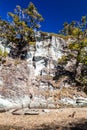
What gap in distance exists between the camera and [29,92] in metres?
44.8

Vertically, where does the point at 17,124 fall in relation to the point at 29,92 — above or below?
below

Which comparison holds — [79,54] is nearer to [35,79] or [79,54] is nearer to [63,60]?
[63,60]

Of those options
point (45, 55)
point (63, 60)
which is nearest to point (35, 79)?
point (45, 55)

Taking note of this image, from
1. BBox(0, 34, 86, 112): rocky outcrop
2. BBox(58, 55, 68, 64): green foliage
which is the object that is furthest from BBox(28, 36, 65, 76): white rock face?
BBox(58, 55, 68, 64): green foliage

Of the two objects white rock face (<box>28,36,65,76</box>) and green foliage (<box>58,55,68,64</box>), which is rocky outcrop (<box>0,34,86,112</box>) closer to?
white rock face (<box>28,36,65,76</box>)

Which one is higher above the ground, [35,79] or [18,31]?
[18,31]

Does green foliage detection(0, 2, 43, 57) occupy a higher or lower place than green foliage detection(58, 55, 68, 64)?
higher

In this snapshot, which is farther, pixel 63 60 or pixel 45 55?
pixel 45 55

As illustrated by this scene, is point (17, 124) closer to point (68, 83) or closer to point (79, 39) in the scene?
point (68, 83)

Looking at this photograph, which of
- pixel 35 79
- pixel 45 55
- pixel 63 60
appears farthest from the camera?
pixel 45 55

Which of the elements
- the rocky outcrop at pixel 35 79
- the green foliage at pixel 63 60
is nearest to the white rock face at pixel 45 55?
the rocky outcrop at pixel 35 79

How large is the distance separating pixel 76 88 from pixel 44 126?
2694 cm

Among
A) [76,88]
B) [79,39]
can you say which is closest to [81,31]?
[79,39]

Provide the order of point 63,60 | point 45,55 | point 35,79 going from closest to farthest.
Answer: point 35,79 → point 63,60 → point 45,55
